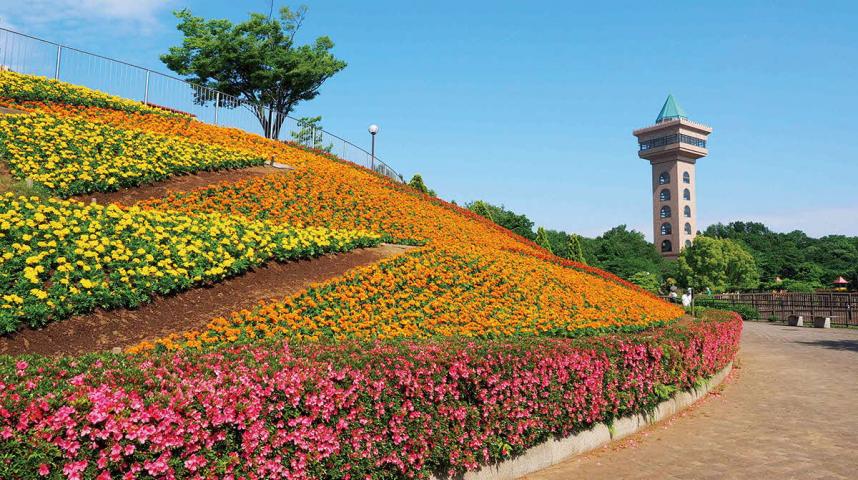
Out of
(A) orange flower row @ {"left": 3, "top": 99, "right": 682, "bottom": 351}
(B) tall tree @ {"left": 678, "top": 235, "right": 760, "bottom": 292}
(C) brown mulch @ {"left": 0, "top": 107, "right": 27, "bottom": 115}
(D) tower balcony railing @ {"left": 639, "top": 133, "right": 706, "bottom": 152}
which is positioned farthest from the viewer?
(D) tower balcony railing @ {"left": 639, "top": 133, "right": 706, "bottom": 152}

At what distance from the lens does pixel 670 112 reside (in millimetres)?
107750

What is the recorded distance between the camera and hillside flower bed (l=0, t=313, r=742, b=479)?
129 inches

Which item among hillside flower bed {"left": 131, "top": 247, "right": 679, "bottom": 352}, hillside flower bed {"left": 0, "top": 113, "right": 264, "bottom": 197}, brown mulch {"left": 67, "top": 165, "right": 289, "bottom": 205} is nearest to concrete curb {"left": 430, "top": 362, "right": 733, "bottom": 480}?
hillside flower bed {"left": 131, "top": 247, "right": 679, "bottom": 352}

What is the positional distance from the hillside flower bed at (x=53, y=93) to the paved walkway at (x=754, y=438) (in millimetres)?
17608

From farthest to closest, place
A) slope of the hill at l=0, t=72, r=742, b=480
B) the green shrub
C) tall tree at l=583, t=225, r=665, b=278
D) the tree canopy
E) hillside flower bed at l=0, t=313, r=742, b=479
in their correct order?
tall tree at l=583, t=225, r=665, b=278 < the tree canopy < the green shrub < slope of the hill at l=0, t=72, r=742, b=480 < hillside flower bed at l=0, t=313, r=742, b=479

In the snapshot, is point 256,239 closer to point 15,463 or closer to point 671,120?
point 15,463

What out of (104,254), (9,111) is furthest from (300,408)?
(9,111)

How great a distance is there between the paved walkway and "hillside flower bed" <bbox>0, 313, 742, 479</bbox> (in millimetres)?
638

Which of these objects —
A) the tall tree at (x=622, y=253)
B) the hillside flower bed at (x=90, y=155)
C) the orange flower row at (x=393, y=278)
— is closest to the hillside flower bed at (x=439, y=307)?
the orange flower row at (x=393, y=278)

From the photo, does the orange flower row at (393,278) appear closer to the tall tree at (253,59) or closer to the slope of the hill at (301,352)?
the slope of the hill at (301,352)

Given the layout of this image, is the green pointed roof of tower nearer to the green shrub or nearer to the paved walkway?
the green shrub

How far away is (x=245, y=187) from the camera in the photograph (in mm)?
14352

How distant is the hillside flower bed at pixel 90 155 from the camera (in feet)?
38.4

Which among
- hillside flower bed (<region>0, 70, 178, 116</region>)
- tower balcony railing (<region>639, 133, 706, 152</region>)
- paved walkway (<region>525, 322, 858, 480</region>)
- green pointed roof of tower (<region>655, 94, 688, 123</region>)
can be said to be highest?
green pointed roof of tower (<region>655, 94, 688, 123</region>)
